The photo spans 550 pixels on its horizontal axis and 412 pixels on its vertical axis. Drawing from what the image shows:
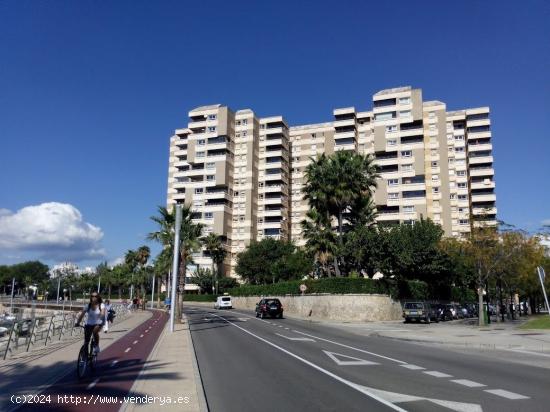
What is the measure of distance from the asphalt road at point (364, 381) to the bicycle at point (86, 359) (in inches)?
102

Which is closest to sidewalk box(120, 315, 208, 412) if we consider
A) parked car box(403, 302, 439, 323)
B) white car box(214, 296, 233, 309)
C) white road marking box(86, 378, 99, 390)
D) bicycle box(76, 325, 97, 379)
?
white road marking box(86, 378, 99, 390)

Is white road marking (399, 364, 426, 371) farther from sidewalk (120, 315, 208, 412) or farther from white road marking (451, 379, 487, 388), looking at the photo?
sidewalk (120, 315, 208, 412)

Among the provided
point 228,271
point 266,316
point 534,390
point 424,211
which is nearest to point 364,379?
point 534,390

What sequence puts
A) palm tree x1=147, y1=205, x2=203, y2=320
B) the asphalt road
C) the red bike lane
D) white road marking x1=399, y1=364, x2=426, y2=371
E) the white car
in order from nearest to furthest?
the red bike lane, the asphalt road, white road marking x1=399, y1=364, x2=426, y2=371, palm tree x1=147, y1=205, x2=203, y2=320, the white car

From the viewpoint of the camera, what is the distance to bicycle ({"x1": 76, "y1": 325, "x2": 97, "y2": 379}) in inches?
398

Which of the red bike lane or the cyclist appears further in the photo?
the cyclist

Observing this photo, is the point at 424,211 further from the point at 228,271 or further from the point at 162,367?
the point at 162,367

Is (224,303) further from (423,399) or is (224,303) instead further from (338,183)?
(423,399)

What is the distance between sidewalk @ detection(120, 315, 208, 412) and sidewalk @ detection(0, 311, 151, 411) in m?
1.92

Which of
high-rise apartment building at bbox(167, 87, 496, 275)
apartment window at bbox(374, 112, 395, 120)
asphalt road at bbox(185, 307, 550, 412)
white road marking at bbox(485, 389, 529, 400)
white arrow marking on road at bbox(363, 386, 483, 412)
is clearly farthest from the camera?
apartment window at bbox(374, 112, 395, 120)

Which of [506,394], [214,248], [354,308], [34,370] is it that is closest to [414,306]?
[354,308]

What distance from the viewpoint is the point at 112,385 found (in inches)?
372

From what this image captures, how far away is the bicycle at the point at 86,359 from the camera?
A: 33.2ft

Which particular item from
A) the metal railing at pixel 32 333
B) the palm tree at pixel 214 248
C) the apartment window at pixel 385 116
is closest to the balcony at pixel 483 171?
the apartment window at pixel 385 116
